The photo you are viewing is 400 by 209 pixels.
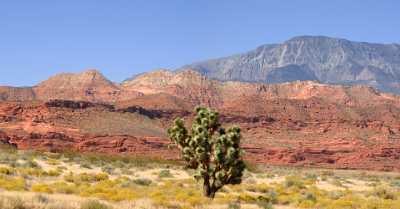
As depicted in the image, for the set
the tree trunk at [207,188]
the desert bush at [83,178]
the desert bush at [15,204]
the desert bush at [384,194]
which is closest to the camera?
the desert bush at [15,204]

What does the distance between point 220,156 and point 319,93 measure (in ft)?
565

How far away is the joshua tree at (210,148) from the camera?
24.5 m

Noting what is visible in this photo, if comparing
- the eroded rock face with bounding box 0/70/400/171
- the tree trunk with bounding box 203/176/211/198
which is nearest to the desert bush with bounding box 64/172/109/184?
the tree trunk with bounding box 203/176/211/198

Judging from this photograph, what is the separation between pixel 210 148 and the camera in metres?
24.9

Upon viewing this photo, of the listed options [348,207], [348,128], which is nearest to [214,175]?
[348,207]

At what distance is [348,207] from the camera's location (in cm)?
2503

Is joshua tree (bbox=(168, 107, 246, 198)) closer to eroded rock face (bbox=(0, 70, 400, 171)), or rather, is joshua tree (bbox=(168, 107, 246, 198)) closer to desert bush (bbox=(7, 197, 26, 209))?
desert bush (bbox=(7, 197, 26, 209))

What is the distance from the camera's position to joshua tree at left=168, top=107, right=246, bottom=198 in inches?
963

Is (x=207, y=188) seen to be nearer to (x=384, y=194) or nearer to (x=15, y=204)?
(x=15, y=204)

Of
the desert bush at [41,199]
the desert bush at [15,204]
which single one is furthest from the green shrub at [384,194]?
the desert bush at [15,204]

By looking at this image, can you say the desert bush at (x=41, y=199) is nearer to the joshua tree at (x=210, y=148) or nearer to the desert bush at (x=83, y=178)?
the joshua tree at (x=210, y=148)

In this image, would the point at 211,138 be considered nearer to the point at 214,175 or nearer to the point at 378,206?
the point at 214,175

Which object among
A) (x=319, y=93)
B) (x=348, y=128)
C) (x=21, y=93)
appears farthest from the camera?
(x=319, y=93)

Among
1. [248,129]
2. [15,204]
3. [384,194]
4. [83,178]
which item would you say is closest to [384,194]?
[384,194]
